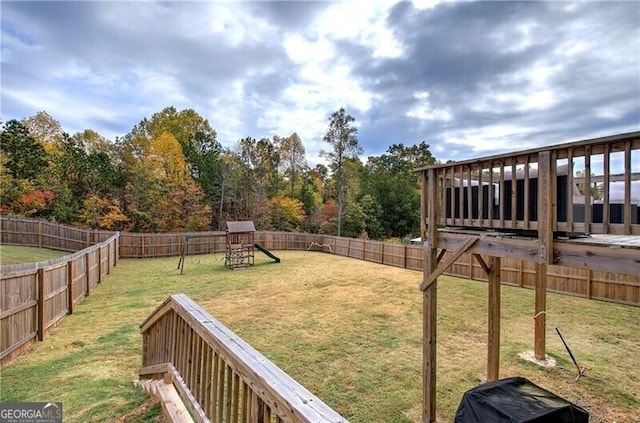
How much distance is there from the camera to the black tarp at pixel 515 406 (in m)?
2.27

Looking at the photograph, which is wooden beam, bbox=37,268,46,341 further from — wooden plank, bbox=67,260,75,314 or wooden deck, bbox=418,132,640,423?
wooden deck, bbox=418,132,640,423

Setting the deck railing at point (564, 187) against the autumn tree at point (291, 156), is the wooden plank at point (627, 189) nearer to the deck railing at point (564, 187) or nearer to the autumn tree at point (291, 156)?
the deck railing at point (564, 187)

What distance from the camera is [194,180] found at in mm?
26047

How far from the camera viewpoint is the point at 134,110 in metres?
26.1

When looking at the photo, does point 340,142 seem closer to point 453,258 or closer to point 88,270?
point 88,270

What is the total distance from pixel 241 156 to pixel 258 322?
21.9m

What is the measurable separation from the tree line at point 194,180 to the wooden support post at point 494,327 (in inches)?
806

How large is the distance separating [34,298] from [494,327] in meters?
7.98

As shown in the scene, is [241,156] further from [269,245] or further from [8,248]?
[8,248]

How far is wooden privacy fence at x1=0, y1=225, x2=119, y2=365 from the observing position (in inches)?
186

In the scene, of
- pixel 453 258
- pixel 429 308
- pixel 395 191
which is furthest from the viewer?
pixel 395 191

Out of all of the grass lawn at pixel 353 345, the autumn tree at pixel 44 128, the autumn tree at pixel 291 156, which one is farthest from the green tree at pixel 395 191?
the autumn tree at pixel 44 128

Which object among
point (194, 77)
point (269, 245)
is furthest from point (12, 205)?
point (269, 245)

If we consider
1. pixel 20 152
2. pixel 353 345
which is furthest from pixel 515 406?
pixel 20 152
